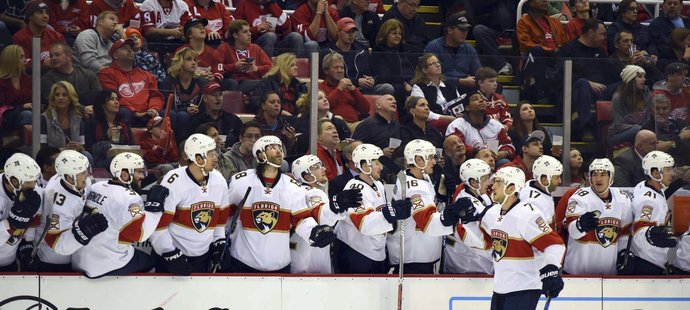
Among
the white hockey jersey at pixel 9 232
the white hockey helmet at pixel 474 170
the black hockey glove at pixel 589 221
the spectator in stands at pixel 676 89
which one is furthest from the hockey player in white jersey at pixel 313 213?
the spectator in stands at pixel 676 89

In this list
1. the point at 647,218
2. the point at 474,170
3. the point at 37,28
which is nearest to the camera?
the point at 474,170

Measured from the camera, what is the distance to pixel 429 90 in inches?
398

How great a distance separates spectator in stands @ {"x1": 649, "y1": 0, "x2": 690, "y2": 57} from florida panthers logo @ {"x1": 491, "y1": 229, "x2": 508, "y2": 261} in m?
3.85

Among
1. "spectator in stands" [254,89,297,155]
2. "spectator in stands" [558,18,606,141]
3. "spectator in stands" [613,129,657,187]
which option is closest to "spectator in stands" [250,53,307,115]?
"spectator in stands" [254,89,297,155]

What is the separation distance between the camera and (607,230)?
9867mm

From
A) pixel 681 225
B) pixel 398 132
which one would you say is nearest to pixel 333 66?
pixel 398 132

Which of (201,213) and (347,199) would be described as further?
(201,213)

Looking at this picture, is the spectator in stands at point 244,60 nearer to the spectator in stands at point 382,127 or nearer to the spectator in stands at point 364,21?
the spectator in stands at point 382,127

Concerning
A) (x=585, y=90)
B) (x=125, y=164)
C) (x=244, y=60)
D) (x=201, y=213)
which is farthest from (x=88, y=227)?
(x=585, y=90)

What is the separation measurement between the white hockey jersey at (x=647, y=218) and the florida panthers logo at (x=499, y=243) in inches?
54.5

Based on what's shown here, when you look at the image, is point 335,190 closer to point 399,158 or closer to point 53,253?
point 399,158

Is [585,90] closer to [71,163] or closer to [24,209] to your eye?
[71,163]

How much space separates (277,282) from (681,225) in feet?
Result: 9.81

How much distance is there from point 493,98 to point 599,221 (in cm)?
119
